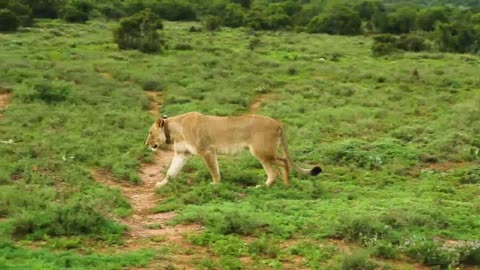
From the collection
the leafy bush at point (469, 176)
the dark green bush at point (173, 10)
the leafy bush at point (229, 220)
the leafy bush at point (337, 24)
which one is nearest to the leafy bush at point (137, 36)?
the leafy bush at point (337, 24)

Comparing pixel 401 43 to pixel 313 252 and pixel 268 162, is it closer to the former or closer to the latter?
pixel 268 162

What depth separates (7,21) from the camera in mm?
37125

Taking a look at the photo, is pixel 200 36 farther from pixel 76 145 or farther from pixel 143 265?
Result: pixel 143 265

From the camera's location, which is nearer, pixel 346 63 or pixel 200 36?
pixel 346 63

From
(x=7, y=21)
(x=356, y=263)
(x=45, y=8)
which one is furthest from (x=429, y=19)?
(x=356, y=263)

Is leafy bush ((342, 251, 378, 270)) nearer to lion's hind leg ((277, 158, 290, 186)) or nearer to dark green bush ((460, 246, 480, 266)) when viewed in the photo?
dark green bush ((460, 246, 480, 266))

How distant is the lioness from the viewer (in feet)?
37.2

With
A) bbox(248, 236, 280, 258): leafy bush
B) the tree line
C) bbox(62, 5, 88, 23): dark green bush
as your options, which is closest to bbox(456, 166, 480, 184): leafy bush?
bbox(248, 236, 280, 258): leafy bush

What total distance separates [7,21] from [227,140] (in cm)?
2909

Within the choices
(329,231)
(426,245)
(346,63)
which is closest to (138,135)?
(329,231)

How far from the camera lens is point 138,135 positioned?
50.8ft

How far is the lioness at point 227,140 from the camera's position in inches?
447

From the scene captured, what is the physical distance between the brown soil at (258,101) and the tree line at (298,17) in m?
18.0

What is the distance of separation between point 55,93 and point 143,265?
12229 mm
